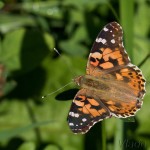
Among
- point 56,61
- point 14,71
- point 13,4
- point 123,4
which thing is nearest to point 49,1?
point 13,4

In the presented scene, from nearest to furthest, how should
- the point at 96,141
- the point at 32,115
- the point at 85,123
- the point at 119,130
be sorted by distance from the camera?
the point at 85,123 < the point at 119,130 < the point at 96,141 < the point at 32,115

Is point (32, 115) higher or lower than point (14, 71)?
lower

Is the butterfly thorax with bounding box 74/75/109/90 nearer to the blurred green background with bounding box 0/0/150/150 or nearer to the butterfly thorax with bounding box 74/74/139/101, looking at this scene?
the butterfly thorax with bounding box 74/74/139/101

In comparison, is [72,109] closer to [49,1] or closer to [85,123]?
[85,123]

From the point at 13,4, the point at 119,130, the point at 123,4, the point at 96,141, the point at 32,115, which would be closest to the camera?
the point at 119,130

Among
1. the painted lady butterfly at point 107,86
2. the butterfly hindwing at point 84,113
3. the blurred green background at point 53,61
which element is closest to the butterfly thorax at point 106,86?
the painted lady butterfly at point 107,86

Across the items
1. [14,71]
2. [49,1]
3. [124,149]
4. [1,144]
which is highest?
[49,1]

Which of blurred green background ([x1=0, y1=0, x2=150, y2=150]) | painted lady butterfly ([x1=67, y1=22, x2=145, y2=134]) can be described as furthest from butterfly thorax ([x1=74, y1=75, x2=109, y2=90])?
blurred green background ([x1=0, y1=0, x2=150, y2=150])
